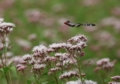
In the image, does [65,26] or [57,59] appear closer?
[57,59]

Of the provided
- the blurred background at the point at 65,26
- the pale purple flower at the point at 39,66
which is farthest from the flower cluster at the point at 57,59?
the blurred background at the point at 65,26

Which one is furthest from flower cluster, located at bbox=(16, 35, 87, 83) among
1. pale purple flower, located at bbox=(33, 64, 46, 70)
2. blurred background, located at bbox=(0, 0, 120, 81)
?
blurred background, located at bbox=(0, 0, 120, 81)

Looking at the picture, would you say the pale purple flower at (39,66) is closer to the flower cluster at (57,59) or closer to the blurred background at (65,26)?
the flower cluster at (57,59)

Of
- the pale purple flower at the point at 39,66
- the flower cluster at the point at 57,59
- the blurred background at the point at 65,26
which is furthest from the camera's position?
the blurred background at the point at 65,26

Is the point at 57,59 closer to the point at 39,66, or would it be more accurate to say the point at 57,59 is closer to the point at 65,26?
the point at 39,66

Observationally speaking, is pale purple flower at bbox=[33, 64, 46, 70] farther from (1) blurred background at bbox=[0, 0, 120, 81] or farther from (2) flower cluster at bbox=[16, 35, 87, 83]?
(1) blurred background at bbox=[0, 0, 120, 81]

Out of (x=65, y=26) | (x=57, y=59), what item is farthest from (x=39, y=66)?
(x=65, y=26)

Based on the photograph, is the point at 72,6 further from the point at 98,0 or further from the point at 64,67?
the point at 64,67

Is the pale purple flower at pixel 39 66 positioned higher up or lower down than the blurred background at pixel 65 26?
lower down

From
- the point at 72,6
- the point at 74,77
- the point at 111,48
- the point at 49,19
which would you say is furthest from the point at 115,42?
the point at 74,77
